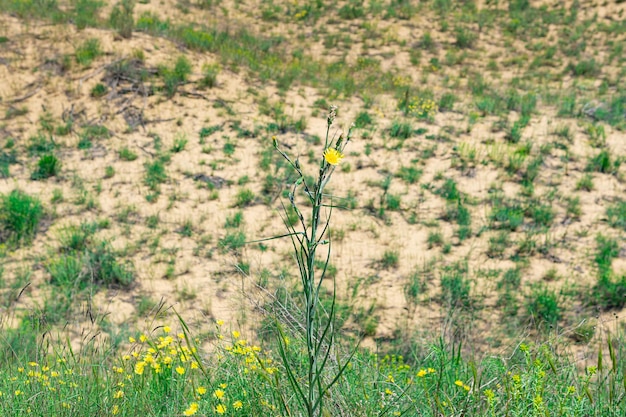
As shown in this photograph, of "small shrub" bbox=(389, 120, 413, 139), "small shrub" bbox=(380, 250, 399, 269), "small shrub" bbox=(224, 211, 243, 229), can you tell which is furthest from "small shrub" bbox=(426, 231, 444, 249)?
"small shrub" bbox=(389, 120, 413, 139)

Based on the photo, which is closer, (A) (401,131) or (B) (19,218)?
(B) (19,218)

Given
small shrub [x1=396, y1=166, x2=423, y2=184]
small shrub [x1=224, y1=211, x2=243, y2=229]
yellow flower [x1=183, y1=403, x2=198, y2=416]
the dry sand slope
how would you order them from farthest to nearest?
small shrub [x1=396, y1=166, x2=423, y2=184] < small shrub [x1=224, y1=211, x2=243, y2=229] < the dry sand slope < yellow flower [x1=183, y1=403, x2=198, y2=416]

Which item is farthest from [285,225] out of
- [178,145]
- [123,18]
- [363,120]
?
[123,18]

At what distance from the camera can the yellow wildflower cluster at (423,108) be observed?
881 centimetres

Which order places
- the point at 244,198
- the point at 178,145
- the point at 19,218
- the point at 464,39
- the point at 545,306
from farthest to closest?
1. the point at 464,39
2. the point at 178,145
3. the point at 244,198
4. the point at 19,218
5. the point at 545,306

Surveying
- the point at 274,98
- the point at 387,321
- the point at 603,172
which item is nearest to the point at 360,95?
the point at 274,98

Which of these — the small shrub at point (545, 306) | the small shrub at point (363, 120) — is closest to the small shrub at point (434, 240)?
the small shrub at point (545, 306)

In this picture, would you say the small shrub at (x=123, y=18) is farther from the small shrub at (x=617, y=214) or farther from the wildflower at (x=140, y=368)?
the wildflower at (x=140, y=368)

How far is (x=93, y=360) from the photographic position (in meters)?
2.86

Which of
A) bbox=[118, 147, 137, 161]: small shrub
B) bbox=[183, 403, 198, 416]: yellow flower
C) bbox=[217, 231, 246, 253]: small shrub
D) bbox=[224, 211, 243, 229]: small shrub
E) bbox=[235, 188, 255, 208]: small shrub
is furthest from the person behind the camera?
bbox=[118, 147, 137, 161]: small shrub

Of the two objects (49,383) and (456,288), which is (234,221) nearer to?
(456,288)

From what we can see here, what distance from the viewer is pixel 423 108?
8.99m

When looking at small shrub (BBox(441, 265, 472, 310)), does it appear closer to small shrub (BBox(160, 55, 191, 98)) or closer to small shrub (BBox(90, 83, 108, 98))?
small shrub (BBox(160, 55, 191, 98))

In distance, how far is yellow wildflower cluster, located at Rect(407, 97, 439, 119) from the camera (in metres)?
8.81
